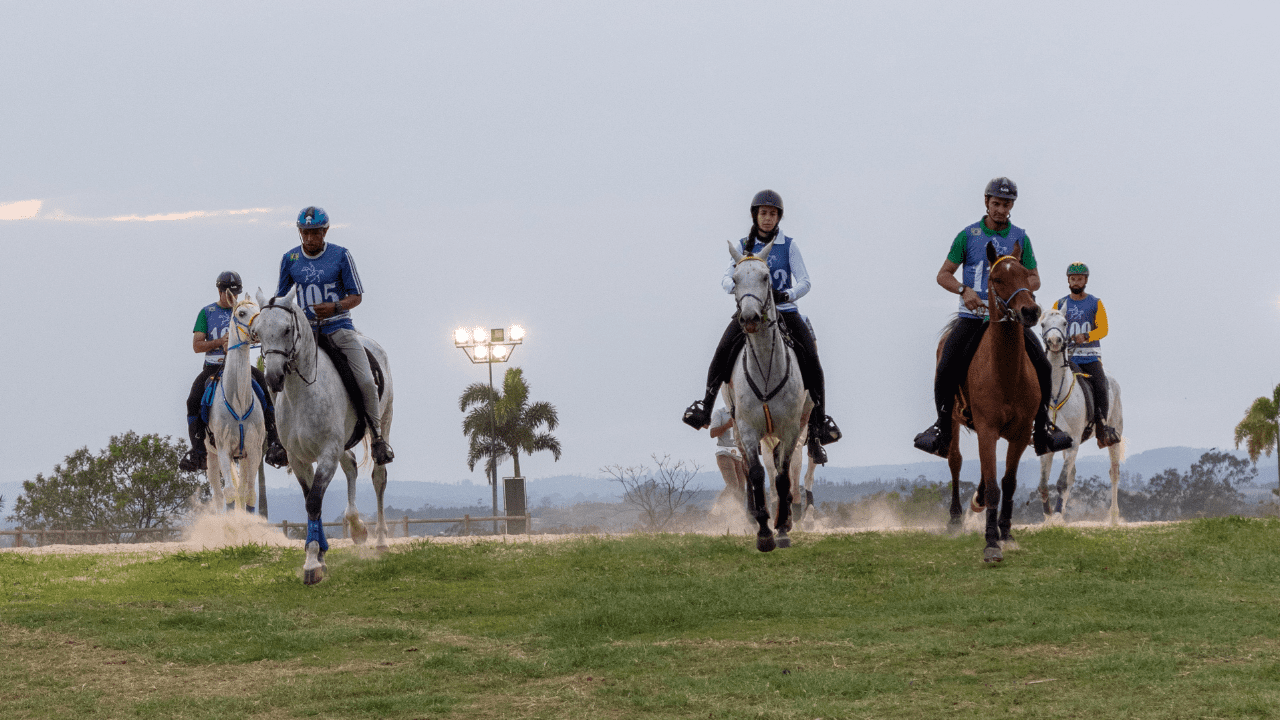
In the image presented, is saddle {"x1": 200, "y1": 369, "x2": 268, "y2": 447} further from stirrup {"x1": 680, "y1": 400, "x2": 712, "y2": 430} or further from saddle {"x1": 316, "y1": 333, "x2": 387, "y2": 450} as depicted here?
stirrup {"x1": 680, "y1": 400, "x2": 712, "y2": 430}

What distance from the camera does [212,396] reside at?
19.8m

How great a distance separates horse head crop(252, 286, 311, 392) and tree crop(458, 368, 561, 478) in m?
47.8

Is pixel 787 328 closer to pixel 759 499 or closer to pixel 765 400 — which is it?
pixel 765 400

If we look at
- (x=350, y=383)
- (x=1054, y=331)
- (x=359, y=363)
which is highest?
(x=1054, y=331)

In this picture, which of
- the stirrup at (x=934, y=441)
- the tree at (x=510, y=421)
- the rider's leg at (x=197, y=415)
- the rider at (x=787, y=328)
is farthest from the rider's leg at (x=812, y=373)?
the tree at (x=510, y=421)

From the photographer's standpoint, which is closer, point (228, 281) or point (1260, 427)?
point (228, 281)

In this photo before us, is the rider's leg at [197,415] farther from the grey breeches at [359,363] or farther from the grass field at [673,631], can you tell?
the grey breeches at [359,363]

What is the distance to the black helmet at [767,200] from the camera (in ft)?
46.5

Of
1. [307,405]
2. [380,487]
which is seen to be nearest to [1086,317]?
[380,487]

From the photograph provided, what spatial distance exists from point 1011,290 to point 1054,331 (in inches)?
260

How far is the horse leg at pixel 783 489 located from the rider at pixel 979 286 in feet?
6.37

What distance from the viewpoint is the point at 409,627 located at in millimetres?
11391

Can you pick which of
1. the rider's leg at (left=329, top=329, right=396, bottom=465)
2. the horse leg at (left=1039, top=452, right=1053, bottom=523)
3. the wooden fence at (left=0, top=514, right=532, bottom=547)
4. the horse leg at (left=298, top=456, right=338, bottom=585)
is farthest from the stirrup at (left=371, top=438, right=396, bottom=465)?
the wooden fence at (left=0, top=514, right=532, bottom=547)

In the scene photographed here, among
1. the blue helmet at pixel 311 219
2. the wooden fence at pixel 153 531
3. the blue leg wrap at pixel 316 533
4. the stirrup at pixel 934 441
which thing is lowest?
the wooden fence at pixel 153 531
